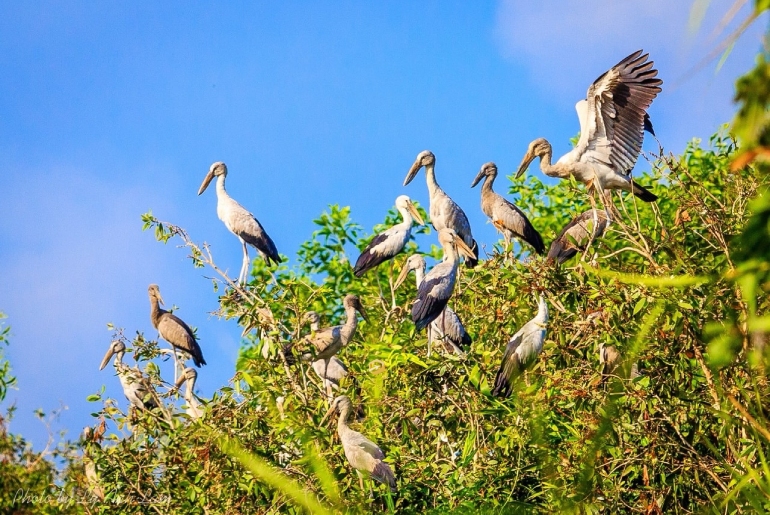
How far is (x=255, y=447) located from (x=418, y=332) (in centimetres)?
221

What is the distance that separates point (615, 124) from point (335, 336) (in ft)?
10.1

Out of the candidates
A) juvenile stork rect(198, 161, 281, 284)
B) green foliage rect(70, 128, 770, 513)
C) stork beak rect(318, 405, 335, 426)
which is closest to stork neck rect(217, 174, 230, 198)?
juvenile stork rect(198, 161, 281, 284)

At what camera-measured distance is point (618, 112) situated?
9312 mm

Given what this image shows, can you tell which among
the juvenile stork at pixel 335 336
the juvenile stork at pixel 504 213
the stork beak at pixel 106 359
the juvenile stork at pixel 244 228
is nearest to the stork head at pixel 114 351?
the stork beak at pixel 106 359

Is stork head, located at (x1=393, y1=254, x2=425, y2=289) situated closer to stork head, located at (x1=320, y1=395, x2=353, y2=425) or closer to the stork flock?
the stork flock

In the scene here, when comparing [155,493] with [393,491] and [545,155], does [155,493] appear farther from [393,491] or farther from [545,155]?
[545,155]

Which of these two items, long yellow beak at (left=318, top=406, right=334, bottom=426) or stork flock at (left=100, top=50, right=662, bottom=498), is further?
stork flock at (left=100, top=50, right=662, bottom=498)

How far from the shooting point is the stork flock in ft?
20.6

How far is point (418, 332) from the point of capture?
308 inches

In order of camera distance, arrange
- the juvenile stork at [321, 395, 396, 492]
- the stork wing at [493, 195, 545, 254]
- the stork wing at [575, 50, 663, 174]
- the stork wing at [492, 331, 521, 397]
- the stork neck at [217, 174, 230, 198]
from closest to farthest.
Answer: the juvenile stork at [321, 395, 396, 492], the stork wing at [492, 331, 521, 397], the stork wing at [575, 50, 663, 174], the stork wing at [493, 195, 545, 254], the stork neck at [217, 174, 230, 198]

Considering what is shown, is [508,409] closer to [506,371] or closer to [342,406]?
[506,371]

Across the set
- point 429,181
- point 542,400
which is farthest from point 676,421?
point 429,181

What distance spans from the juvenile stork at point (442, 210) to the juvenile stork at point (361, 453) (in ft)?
15.2

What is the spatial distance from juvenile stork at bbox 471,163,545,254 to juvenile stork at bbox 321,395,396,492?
476 centimetres
